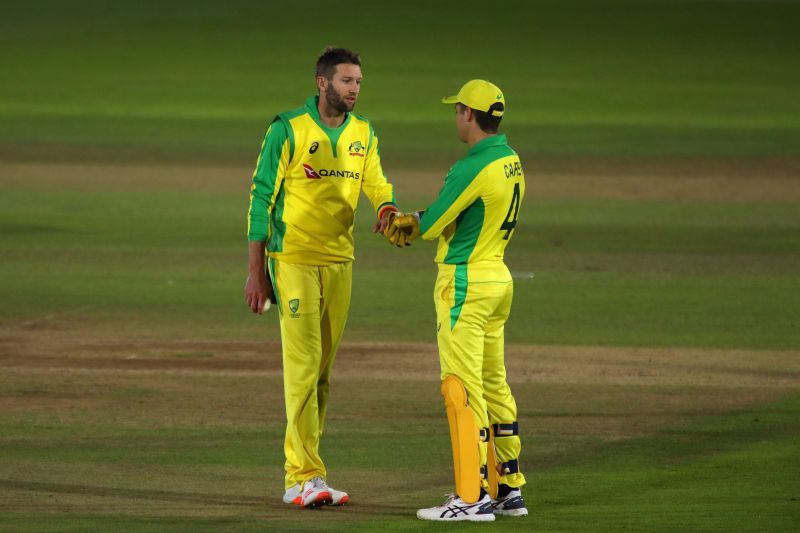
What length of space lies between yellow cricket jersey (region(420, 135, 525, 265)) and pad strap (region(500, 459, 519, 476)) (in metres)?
0.98

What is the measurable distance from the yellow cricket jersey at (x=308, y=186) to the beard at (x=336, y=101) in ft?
0.35

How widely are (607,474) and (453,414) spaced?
1.48 meters

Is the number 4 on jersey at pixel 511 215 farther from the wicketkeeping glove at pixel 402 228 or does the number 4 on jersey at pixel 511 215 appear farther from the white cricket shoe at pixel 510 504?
the white cricket shoe at pixel 510 504

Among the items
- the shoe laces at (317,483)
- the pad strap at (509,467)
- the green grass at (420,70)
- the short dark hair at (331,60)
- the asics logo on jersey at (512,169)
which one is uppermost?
the green grass at (420,70)

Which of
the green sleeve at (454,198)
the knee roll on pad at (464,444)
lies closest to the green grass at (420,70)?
the green sleeve at (454,198)

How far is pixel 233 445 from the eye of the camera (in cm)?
1031

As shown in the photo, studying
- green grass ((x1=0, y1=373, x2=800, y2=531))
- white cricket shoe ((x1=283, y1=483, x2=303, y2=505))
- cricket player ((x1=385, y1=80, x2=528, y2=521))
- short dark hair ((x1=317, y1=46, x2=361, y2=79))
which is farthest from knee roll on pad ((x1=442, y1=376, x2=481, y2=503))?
short dark hair ((x1=317, y1=46, x2=361, y2=79))

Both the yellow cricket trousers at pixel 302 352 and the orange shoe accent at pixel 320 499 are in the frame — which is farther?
the yellow cricket trousers at pixel 302 352

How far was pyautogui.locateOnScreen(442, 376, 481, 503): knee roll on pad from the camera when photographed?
27.7ft

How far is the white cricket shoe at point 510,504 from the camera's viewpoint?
870 centimetres

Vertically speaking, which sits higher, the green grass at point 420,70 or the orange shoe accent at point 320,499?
the green grass at point 420,70

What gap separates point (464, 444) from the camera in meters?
8.46

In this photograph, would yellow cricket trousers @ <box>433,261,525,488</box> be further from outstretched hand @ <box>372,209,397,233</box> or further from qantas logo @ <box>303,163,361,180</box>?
qantas logo @ <box>303,163,361,180</box>

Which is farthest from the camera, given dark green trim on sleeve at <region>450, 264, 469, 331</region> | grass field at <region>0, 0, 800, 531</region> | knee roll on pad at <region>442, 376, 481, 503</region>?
grass field at <region>0, 0, 800, 531</region>
